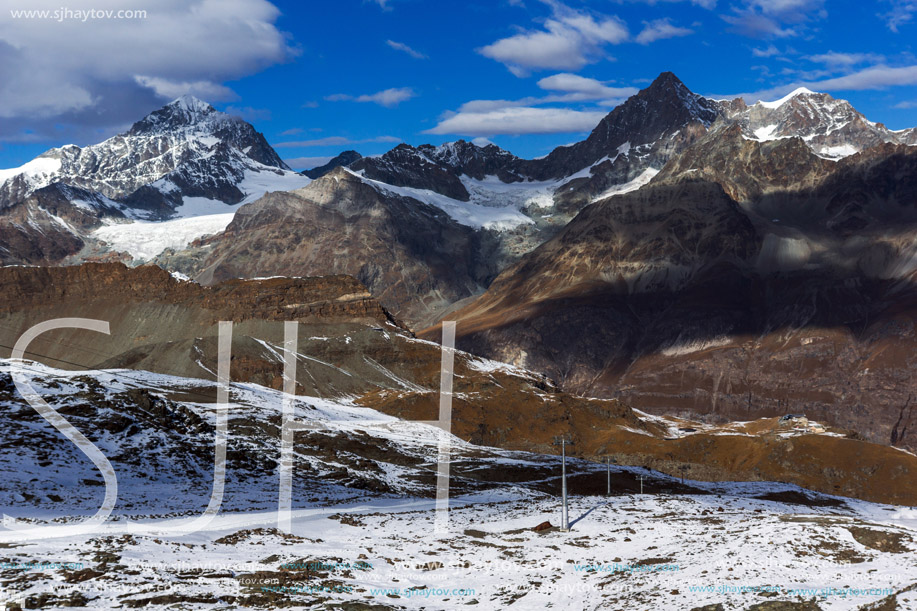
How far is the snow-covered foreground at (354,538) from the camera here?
32.8 m

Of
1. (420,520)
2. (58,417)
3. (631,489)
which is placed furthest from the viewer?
(631,489)

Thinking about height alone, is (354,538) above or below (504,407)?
below

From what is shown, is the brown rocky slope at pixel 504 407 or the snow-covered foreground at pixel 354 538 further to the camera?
the brown rocky slope at pixel 504 407

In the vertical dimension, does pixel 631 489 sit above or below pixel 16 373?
below

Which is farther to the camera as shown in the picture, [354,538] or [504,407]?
[504,407]

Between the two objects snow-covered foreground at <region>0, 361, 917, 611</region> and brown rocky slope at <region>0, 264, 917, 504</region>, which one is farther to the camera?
brown rocky slope at <region>0, 264, 917, 504</region>

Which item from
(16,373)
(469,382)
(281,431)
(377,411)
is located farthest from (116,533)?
(469,382)

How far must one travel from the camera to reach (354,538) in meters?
47.8

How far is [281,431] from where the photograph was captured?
92.1 m

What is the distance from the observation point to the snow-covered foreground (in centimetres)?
3281

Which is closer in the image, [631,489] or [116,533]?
[116,533]

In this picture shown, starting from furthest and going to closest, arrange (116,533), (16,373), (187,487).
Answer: (16,373) < (187,487) < (116,533)

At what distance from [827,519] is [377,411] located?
320 ft

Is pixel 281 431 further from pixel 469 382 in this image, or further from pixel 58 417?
pixel 469 382
